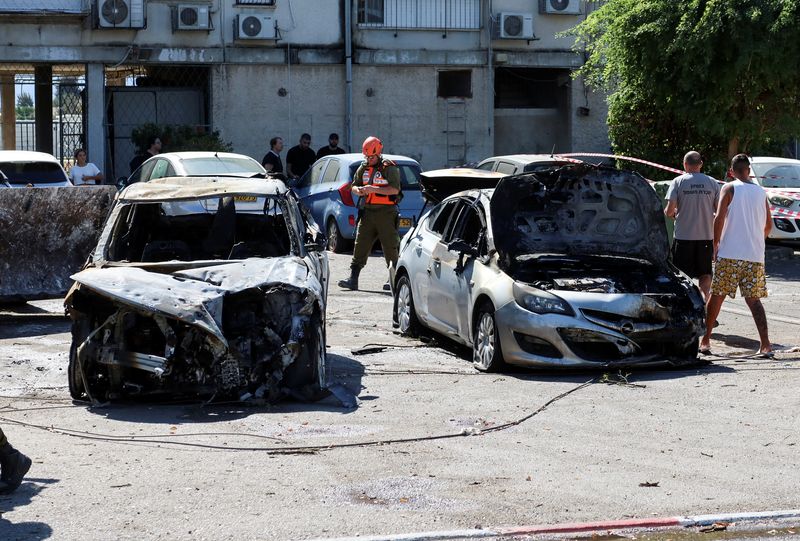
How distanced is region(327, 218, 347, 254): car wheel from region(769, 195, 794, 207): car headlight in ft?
21.8

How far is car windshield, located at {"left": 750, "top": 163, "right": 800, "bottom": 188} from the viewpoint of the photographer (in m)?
21.0

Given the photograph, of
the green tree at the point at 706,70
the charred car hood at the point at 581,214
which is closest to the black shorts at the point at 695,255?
the charred car hood at the point at 581,214

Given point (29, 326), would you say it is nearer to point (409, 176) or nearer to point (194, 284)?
point (194, 284)

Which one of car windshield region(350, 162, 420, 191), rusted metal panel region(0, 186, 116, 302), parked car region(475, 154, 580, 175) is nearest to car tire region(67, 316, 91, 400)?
rusted metal panel region(0, 186, 116, 302)

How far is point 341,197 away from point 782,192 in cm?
681

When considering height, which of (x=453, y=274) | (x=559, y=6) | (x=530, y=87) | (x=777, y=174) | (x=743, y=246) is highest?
(x=559, y=6)

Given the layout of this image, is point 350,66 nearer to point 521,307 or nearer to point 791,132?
point 791,132

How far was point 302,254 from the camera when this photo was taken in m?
10.3

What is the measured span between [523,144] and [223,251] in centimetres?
2147

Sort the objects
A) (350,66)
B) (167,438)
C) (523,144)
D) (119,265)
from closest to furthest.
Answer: (167,438), (119,265), (350,66), (523,144)

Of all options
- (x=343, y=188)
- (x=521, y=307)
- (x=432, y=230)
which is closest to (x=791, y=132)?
(x=343, y=188)

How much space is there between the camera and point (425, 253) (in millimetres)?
12430

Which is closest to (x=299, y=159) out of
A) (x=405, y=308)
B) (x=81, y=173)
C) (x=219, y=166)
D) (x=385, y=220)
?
(x=81, y=173)

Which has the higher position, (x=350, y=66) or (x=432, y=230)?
(x=350, y=66)
